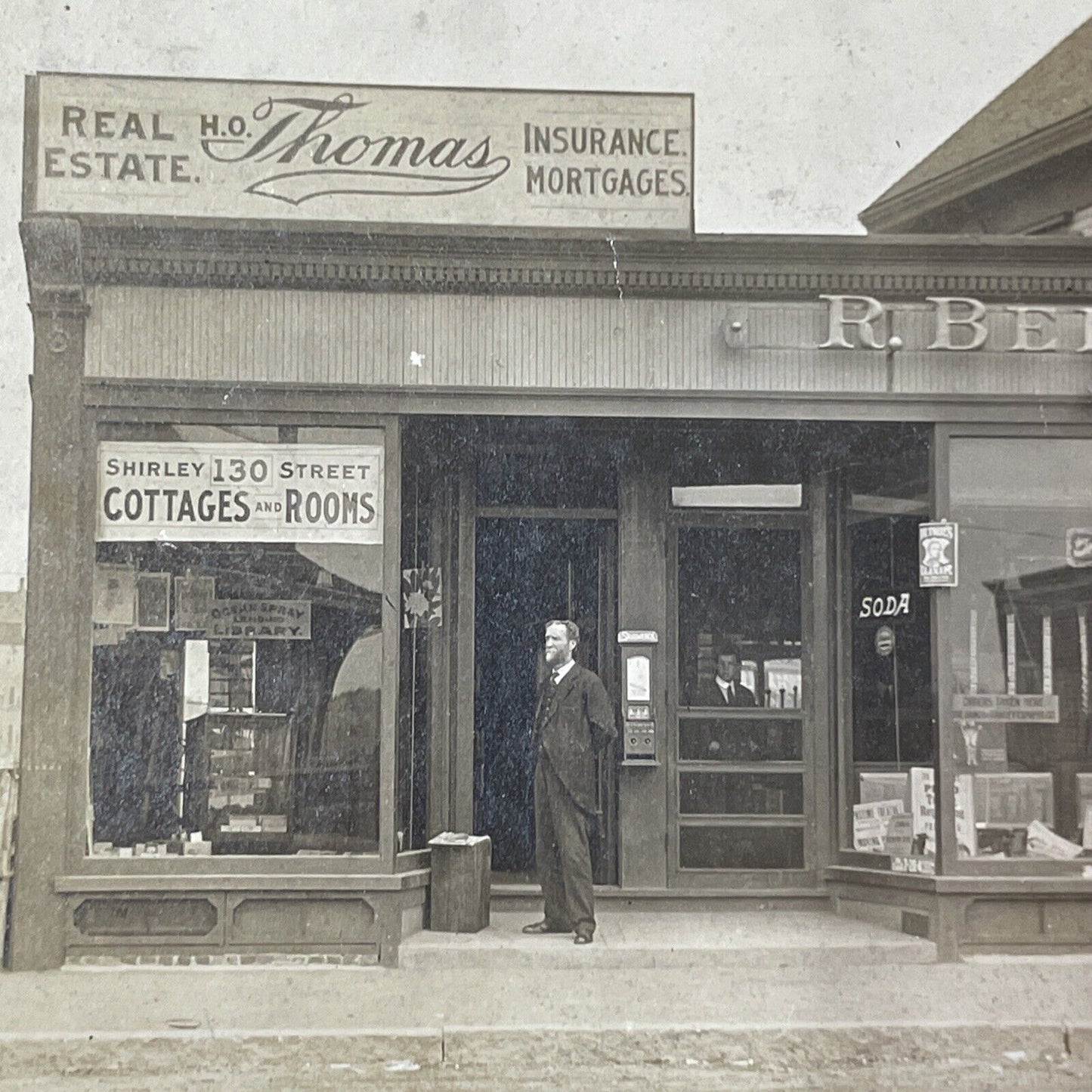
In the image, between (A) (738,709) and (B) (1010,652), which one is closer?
(B) (1010,652)

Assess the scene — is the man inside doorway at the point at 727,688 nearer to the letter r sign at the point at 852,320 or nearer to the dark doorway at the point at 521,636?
Answer: the dark doorway at the point at 521,636

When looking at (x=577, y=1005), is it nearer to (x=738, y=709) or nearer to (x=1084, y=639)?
(x=738, y=709)

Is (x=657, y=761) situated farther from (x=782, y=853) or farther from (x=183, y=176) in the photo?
(x=183, y=176)

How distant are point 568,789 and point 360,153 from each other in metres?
4.38

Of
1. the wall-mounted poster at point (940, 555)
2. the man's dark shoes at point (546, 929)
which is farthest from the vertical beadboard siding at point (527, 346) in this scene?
the man's dark shoes at point (546, 929)

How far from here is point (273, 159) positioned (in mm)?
9328

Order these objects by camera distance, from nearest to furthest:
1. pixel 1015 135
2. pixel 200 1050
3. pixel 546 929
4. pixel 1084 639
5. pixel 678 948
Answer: pixel 200 1050 < pixel 678 948 < pixel 546 929 < pixel 1084 639 < pixel 1015 135

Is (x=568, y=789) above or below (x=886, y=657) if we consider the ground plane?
below

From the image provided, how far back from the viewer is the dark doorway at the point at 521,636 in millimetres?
10898

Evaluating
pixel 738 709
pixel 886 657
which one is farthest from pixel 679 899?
pixel 886 657

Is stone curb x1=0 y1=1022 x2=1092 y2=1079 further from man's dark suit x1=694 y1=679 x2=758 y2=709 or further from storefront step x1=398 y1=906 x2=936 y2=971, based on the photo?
man's dark suit x1=694 y1=679 x2=758 y2=709

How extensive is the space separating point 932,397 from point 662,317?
1882mm

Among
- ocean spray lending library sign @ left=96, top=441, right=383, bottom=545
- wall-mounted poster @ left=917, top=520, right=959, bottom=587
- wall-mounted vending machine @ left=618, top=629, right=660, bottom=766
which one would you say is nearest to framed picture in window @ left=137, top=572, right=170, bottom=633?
ocean spray lending library sign @ left=96, top=441, right=383, bottom=545

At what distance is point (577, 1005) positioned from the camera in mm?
7984
